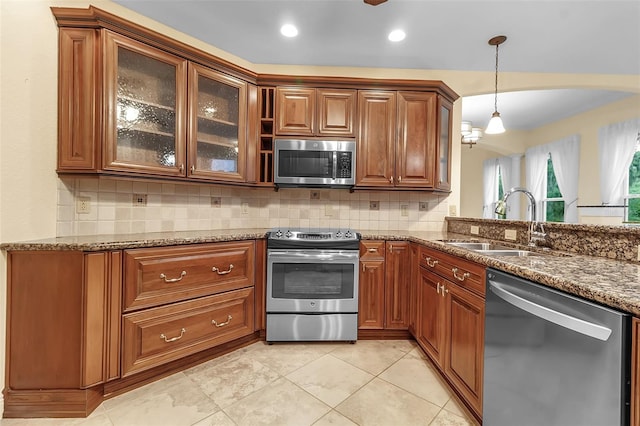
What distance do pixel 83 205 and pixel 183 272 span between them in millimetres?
879

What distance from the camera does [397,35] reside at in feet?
7.44

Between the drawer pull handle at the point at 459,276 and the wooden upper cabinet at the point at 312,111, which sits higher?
the wooden upper cabinet at the point at 312,111

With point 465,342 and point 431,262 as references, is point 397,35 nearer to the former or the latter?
point 431,262

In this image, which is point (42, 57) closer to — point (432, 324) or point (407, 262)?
point (407, 262)

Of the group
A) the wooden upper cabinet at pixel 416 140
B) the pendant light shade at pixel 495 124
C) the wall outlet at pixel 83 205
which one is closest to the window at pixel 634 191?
the pendant light shade at pixel 495 124

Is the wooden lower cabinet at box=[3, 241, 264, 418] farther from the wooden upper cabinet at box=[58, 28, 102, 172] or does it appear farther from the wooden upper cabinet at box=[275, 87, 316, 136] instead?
the wooden upper cabinet at box=[275, 87, 316, 136]

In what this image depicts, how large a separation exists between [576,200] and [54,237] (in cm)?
667

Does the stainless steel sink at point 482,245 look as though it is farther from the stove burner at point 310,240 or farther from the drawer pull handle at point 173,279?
the drawer pull handle at point 173,279

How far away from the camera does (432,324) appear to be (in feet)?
6.17

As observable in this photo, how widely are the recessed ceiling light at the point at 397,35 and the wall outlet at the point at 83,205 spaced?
8.68ft

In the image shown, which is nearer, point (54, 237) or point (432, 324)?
point (54, 237)

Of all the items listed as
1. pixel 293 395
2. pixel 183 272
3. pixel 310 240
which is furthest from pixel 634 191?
pixel 183 272

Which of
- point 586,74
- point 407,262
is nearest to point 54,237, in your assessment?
point 407,262

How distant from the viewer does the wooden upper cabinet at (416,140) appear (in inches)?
101
